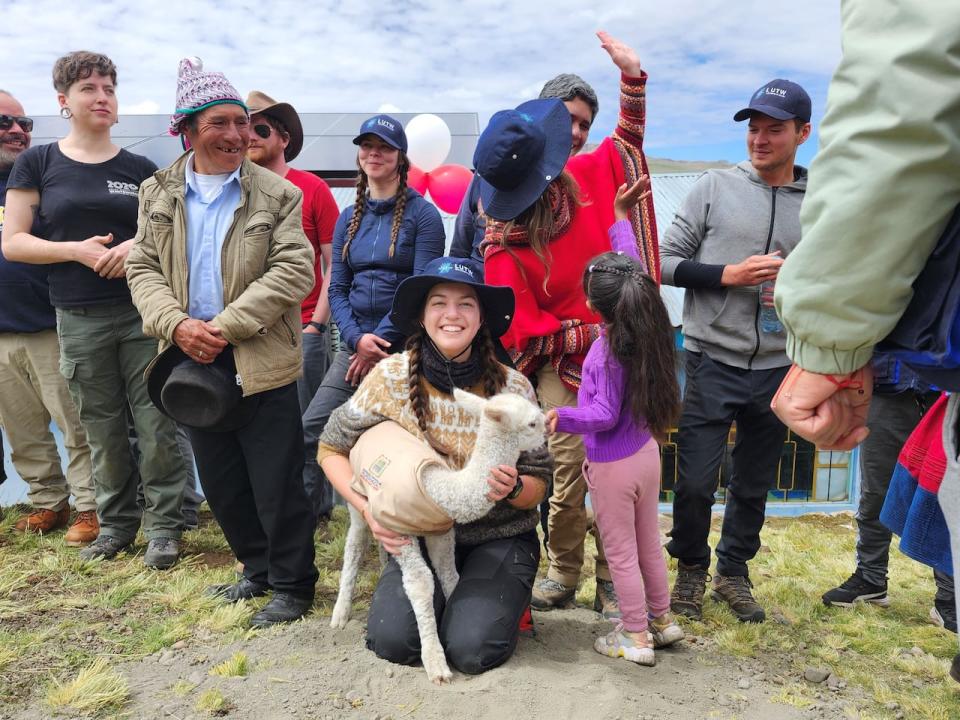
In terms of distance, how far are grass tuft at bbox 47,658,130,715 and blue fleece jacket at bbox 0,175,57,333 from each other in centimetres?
269

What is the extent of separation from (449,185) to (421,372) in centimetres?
493

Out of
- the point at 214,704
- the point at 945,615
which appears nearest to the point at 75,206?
the point at 214,704

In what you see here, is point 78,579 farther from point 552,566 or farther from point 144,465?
point 552,566

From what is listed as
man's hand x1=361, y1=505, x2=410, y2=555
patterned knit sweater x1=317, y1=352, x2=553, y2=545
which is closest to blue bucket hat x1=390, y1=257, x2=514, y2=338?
patterned knit sweater x1=317, y1=352, x2=553, y2=545

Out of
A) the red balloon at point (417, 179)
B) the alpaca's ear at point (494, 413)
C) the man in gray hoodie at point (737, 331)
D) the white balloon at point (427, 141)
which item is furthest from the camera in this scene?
the white balloon at point (427, 141)

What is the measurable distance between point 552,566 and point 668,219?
5534mm

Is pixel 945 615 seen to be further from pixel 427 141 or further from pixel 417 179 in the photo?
pixel 427 141

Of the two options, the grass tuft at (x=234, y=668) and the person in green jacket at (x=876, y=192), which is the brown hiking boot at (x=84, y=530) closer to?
the grass tuft at (x=234, y=668)

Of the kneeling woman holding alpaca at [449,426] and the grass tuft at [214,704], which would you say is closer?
the grass tuft at [214,704]

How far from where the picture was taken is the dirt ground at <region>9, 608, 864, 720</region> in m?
2.61

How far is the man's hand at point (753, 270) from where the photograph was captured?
359cm

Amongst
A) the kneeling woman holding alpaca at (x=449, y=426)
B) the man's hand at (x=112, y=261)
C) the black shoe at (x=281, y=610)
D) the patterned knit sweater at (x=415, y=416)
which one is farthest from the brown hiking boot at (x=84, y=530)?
the patterned knit sweater at (x=415, y=416)

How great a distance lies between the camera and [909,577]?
4.88 metres

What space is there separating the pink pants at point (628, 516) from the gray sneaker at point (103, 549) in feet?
9.92
